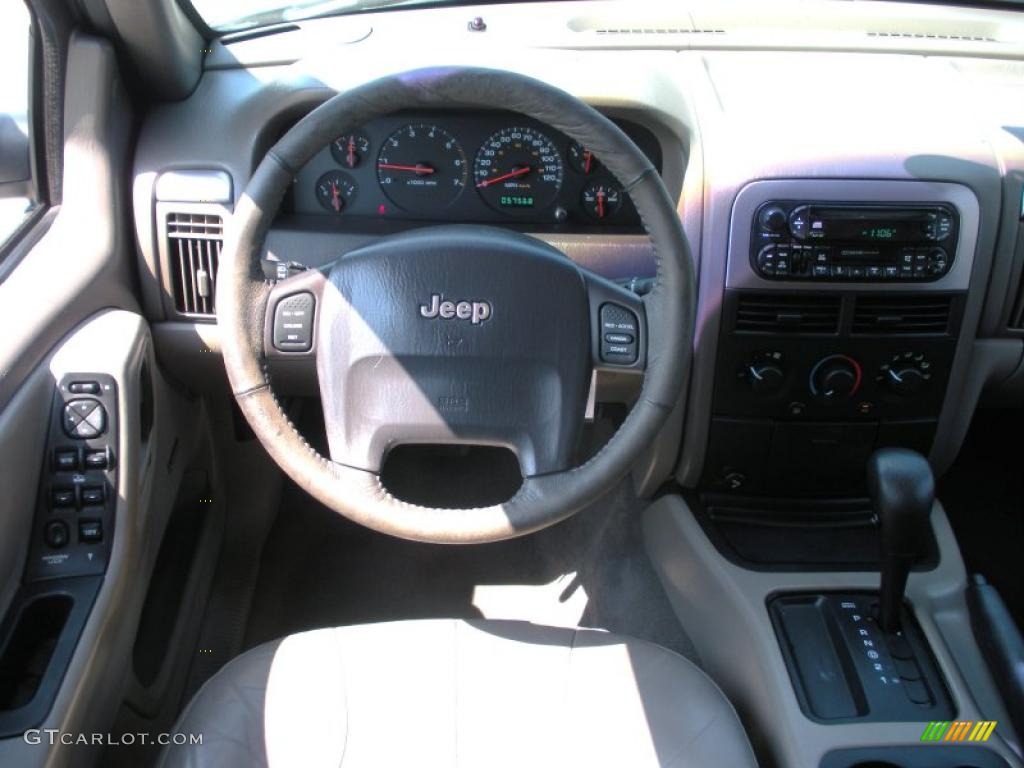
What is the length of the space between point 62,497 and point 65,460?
0.19 ft

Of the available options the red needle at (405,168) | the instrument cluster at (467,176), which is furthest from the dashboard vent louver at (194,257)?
the red needle at (405,168)

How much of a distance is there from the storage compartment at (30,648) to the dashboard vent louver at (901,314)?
1428 mm

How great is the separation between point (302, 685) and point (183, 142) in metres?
1.03

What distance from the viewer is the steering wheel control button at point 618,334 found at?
1.38 meters

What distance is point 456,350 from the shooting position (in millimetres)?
1369

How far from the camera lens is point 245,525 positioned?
91.4 inches

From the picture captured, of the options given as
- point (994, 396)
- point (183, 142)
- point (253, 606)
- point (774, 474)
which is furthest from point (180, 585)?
point (994, 396)

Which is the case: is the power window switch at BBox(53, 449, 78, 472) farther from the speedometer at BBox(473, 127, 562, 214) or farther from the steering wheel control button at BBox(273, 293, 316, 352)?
the speedometer at BBox(473, 127, 562, 214)

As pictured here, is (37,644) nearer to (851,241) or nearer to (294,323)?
(294,323)

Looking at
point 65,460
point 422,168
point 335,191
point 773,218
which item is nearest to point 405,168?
point 422,168

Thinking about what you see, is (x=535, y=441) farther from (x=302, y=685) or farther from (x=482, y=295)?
(x=302, y=685)

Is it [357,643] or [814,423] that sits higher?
[814,423]

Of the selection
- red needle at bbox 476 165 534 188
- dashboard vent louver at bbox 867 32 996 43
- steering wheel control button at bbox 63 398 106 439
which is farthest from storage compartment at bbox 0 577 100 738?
dashboard vent louver at bbox 867 32 996 43

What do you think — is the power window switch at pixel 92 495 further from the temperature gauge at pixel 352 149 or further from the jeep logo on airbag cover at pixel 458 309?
the temperature gauge at pixel 352 149
